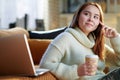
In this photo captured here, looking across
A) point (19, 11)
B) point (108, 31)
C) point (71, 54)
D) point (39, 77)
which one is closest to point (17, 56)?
point (39, 77)

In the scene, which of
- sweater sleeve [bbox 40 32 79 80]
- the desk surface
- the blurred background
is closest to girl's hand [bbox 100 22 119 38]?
sweater sleeve [bbox 40 32 79 80]

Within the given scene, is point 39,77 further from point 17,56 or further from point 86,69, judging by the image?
point 86,69

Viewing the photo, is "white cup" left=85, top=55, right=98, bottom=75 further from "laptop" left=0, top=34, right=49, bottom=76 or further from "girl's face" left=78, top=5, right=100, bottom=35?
"girl's face" left=78, top=5, right=100, bottom=35

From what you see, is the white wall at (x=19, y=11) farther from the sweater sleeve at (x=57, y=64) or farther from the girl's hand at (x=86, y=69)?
the girl's hand at (x=86, y=69)

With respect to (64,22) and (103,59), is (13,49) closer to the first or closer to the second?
(103,59)

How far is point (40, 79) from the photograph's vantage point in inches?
67.1

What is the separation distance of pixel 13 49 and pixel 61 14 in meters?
4.76

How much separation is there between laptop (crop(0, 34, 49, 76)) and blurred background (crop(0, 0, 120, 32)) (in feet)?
14.0

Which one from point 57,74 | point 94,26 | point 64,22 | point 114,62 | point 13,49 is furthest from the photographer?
point 64,22

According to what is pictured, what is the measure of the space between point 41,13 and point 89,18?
4439 millimetres

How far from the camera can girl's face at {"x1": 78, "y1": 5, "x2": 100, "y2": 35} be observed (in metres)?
1.91

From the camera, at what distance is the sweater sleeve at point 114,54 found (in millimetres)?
2041

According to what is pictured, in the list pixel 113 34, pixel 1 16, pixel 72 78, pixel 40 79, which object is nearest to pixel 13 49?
pixel 40 79

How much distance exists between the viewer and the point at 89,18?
75.2 inches
